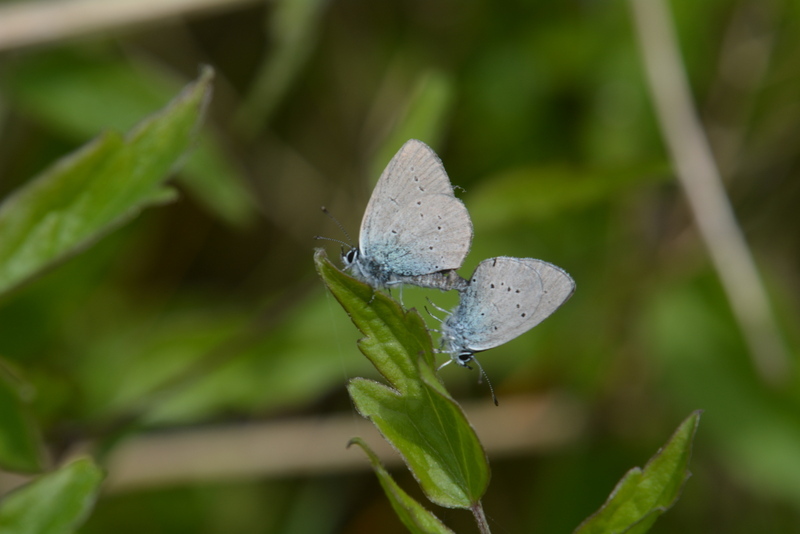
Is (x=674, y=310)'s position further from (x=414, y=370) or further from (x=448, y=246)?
(x=414, y=370)

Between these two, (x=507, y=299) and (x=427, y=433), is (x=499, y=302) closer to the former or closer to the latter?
(x=507, y=299)

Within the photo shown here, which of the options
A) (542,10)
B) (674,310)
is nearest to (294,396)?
(674,310)

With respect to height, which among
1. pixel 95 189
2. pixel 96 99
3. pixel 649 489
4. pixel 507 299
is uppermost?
pixel 96 99

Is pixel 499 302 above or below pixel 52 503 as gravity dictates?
below

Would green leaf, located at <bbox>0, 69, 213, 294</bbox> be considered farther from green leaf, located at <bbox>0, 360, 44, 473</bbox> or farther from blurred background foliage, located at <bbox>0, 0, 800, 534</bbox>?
blurred background foliage, located at <bbox>0, 0, 800, 534</bbox>

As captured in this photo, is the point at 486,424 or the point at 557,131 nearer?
the point at 486,424

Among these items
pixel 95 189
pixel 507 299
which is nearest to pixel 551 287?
pixel 507 299

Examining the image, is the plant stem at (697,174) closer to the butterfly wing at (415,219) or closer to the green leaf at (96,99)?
the butterfly wing at (415,219)
